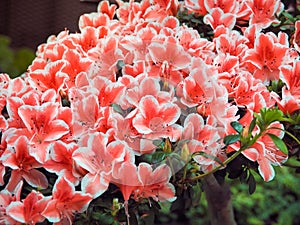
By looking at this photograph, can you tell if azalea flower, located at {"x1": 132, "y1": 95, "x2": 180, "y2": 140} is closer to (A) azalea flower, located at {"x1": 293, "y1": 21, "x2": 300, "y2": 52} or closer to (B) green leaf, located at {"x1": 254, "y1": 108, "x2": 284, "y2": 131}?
(B) green leaf, located at {"x1": 254, "y1": 108, "x2": 284, "y2": 131}

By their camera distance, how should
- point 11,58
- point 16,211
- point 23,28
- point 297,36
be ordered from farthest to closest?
point 23,28, point 11,58, point 297,36, point 16,211

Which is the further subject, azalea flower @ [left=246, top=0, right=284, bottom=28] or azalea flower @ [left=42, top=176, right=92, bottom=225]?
azalea flower @ [left=246, top=0, right=284, bottom=28]

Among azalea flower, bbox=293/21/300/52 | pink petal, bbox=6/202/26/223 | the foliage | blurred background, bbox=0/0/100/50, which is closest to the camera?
pink petal, bbox=6/202/26/223

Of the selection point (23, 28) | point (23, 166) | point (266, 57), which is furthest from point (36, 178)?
point (23, 28)

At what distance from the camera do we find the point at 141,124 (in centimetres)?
69

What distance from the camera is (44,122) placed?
2.40 feet

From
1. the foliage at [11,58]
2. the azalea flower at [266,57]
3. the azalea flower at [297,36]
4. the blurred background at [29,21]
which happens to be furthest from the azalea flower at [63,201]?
the foliage at [11,58]


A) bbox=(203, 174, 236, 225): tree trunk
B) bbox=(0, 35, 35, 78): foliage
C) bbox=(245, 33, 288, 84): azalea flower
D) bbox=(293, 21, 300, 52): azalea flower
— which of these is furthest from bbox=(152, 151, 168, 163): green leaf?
bbox=(0, 35, 35, 78): foliage

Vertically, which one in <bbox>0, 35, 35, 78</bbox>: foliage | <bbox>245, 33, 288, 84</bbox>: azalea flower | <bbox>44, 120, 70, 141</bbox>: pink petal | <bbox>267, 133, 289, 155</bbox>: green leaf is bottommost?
<bbox>0, 35, 35, 78</bbox>: foliage

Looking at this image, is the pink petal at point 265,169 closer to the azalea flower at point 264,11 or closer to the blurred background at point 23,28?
the azalea flower at point 264,11

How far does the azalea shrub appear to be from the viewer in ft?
2.18

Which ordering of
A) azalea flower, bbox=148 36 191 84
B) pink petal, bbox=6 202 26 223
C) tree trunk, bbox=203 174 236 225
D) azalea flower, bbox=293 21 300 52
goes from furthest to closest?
tree trunk, bbox=203 174 236 225 → azalea flower, bbox=293 21 300 52 → azalea flower, bbox=148 36 191 84 → pink petal, bbox=6 202 26 223

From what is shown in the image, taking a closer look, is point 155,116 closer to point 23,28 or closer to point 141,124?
point 141,124

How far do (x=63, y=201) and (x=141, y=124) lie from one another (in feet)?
0.44
